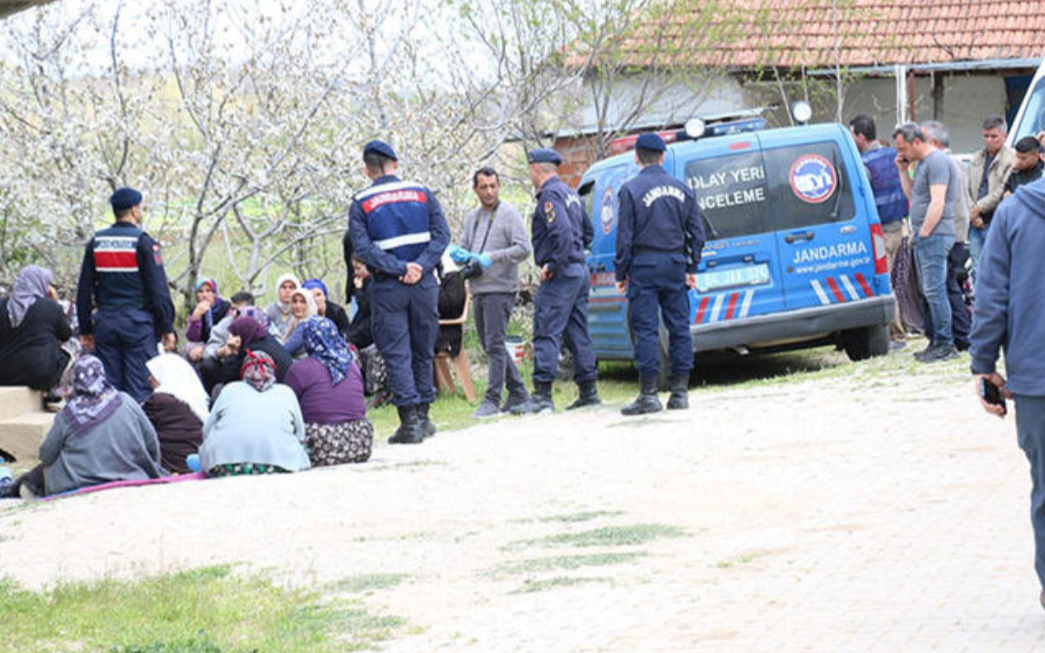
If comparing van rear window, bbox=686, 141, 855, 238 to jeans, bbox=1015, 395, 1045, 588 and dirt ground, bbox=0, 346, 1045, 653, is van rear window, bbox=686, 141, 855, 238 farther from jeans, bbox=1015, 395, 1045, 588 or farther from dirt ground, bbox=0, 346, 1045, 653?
jeans, bbox=1015, 395, 1045, 588

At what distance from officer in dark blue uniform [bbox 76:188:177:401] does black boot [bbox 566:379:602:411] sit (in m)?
3.05

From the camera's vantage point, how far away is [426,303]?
12016mm

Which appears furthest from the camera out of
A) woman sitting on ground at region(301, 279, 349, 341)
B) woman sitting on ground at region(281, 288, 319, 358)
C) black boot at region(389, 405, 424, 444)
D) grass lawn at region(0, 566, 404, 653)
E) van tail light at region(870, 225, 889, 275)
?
woman sitting on ground at region(301, 279, 349, 341)

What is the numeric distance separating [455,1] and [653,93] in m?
3.84

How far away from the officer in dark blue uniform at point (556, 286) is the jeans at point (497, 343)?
29 cm

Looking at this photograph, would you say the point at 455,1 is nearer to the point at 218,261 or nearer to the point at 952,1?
the point at 218,261

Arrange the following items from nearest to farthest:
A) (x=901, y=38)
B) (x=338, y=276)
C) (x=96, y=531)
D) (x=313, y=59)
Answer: (x=96, y=531), (x=313, y=59), (x=338, y=276), (x=901, y=38)

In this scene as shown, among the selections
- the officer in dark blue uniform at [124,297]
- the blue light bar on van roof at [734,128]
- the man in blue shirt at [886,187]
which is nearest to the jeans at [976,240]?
the man in blue shirt at [886,187]

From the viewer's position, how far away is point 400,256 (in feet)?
39.4

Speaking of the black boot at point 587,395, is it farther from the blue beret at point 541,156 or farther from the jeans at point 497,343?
the blue beret at point 541,156

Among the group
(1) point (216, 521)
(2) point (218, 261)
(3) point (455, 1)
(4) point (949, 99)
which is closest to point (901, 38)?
(4) point (949, 99)

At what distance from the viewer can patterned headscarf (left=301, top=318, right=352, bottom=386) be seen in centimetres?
1147

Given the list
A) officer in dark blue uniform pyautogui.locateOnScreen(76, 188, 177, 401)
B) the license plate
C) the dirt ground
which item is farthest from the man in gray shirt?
officer in dark blue uniform pyautogui.locateOnScreen(76, 188, 177, 401)

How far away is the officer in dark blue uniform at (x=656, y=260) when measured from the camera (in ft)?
40.7
